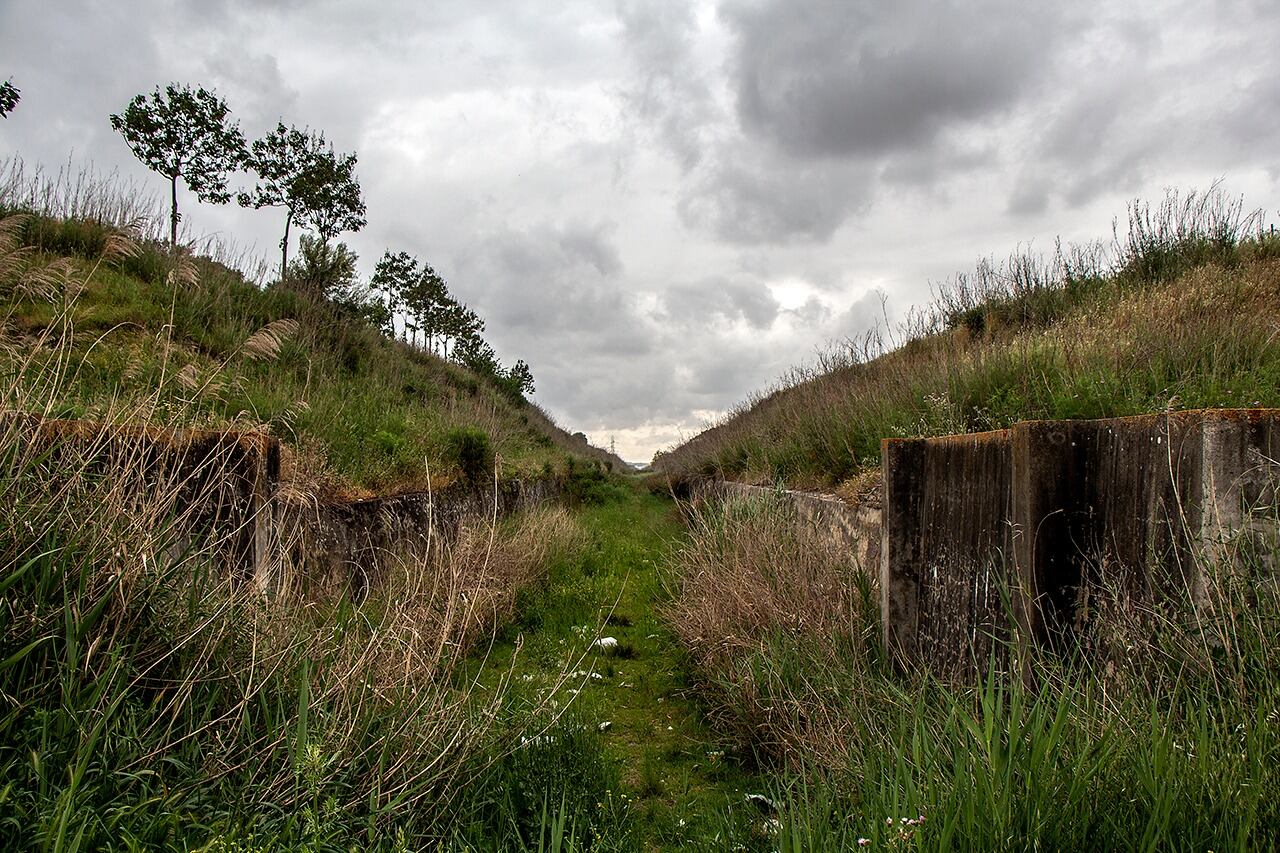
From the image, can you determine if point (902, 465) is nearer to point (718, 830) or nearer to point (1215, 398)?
point (1215, 398)

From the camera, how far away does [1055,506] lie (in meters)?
3.18

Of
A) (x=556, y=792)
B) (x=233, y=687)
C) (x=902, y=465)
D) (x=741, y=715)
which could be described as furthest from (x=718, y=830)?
(x=902, y=465)

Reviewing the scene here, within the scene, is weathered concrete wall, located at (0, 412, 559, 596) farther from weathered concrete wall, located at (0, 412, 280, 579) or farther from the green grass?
the green grass

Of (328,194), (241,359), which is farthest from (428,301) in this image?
(241,359)

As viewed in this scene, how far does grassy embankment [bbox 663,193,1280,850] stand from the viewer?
169cm

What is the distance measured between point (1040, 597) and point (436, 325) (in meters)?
28.7

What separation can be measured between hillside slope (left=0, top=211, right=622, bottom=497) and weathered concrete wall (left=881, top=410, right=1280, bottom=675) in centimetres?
310

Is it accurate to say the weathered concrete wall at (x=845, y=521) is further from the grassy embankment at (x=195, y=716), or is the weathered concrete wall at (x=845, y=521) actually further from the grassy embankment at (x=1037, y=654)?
the grassy embankment at (x=195, y=716)

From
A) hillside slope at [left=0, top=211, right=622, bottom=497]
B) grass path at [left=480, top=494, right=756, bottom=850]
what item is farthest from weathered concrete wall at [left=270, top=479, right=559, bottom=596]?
grass path at [left=480, top=494, right=756, bottom=850]

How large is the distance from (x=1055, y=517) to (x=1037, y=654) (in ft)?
2.13

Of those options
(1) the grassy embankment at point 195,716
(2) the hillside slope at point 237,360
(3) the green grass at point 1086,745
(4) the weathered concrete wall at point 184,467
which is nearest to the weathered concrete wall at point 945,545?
(3) the green grass at point 1086,745

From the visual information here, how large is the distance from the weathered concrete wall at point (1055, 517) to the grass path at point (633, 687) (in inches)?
55.3

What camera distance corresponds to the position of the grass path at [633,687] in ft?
11.4

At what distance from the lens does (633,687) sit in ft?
17.6
